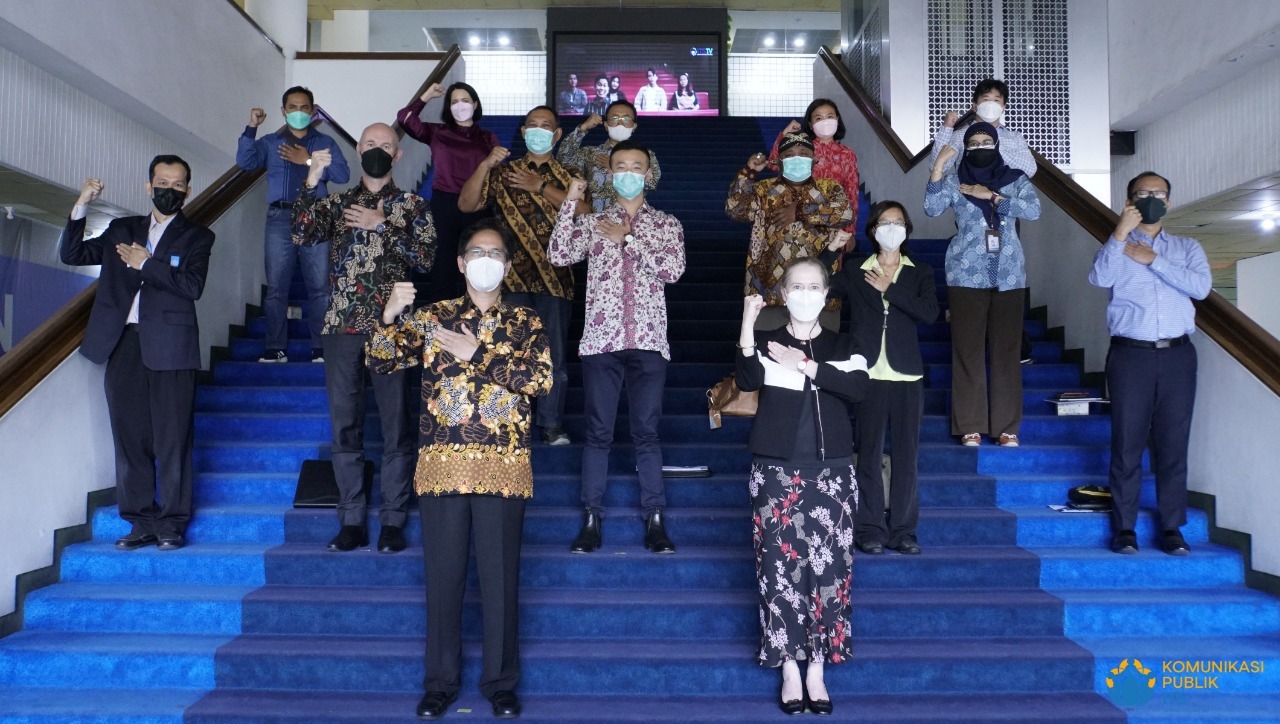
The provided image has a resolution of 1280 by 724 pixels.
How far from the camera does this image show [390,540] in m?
3.68

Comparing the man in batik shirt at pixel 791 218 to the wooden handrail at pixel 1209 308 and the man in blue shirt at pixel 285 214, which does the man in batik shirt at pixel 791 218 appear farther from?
the man in blue shirt at pixel 285 214

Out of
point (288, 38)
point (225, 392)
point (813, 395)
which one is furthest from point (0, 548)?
point (288, 38)

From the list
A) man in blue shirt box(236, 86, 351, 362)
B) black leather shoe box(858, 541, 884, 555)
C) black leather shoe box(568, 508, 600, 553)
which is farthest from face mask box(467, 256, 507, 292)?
man in blue shirt box(236, 86, 351, 362)

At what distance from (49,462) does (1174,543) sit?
4491 mm

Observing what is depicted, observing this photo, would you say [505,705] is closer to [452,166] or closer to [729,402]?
[729,402]

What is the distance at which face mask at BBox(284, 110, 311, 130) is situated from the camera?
4879 mm

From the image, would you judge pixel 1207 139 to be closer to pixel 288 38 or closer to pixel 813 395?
pixel 813 395

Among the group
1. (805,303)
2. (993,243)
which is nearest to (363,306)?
(805,303)

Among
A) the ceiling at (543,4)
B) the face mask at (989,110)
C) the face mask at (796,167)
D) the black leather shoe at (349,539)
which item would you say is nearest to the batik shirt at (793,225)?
the face mask at (796,167)

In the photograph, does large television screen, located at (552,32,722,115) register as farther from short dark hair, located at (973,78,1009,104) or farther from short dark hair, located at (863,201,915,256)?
short dark hair, located at (863,201,915,256)

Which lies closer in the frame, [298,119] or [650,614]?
[650,614]

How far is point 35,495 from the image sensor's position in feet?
11.9

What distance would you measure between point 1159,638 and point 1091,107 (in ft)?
20.6

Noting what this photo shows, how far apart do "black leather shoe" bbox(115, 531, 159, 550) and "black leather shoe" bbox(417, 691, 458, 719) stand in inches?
61.9
